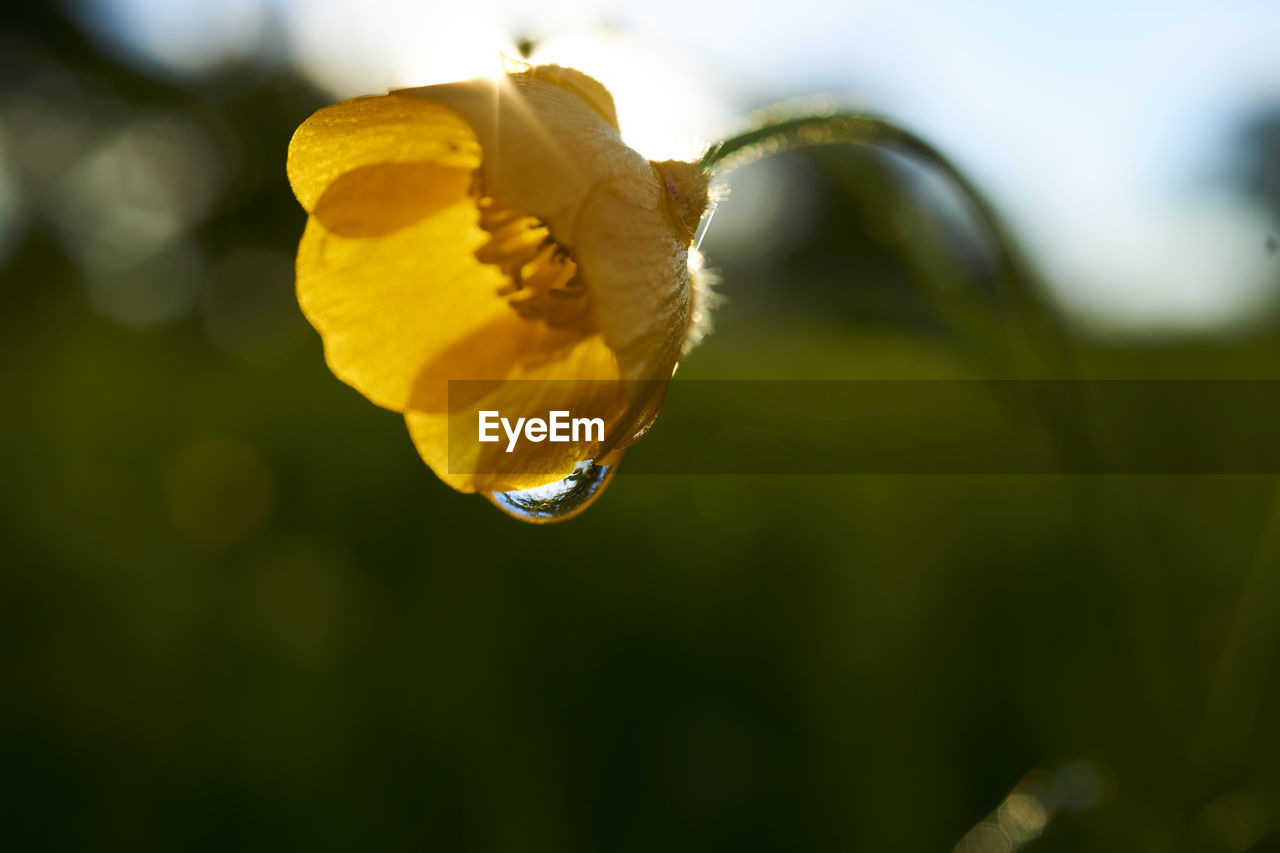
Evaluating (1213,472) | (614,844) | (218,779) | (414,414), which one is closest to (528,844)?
(614,844)

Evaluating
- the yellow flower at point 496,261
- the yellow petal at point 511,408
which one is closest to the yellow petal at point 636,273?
the yellow flower at point 496,261

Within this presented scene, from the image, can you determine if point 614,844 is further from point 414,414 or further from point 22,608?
point 22,608

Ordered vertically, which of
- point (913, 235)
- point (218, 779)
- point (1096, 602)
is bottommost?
point (218, 779)

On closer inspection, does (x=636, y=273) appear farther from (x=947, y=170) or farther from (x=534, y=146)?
(x=947, y=170)

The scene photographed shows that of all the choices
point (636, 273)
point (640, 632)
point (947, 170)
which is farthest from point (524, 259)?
point (640, 632)

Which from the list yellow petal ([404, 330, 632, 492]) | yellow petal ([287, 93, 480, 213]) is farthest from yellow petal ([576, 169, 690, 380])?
yellow petal ([287, 93, 480, 213])

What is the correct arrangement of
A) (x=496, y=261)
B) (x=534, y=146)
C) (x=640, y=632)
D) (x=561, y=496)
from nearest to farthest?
(x=534, y=146) → (x=561, y=496) → (x=496, y=261) → (x=640, y=632)
